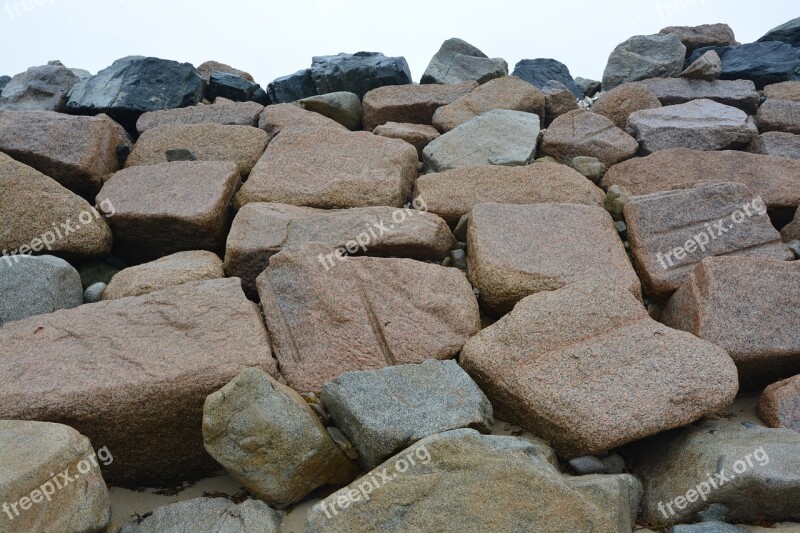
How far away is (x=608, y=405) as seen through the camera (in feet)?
9.28

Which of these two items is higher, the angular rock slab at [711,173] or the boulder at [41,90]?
the boulder at [41,90]

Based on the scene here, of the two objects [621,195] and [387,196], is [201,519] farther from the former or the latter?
[621,195]

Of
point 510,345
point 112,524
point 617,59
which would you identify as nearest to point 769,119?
point 617,59

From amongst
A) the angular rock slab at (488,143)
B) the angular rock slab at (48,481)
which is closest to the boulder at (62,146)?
the angular rock slab at (488,143)

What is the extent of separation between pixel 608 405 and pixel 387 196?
2177 mm

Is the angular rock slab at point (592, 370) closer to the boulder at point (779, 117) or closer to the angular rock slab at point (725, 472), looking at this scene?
the angular rock slab at point (725, 472)

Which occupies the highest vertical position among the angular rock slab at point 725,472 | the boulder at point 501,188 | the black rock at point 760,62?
the black rock at point 760,62

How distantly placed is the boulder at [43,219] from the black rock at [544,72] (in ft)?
16.8

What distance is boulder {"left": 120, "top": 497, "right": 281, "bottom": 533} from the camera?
2.62 meters

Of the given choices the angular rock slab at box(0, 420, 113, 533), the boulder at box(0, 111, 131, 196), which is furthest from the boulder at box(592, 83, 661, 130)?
the angular rock slab at box(0, 420, 113, 533)

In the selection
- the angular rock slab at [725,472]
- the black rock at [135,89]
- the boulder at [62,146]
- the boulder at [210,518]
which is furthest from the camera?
the black rock at [135,89]

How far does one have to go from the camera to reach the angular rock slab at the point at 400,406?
8.82 feet

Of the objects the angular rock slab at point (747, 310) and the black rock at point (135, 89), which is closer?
the angular rock slab at point (747, 310)

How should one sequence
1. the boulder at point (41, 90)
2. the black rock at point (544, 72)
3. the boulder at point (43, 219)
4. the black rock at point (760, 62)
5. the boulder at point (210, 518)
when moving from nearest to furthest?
1. the boulder at point (210, 518)
2. the boulder at point (43, 219)
3. the boulder at point (41, 90)
4. the black rock at point (760, 62)
5. the black rock at point (544, 72)
